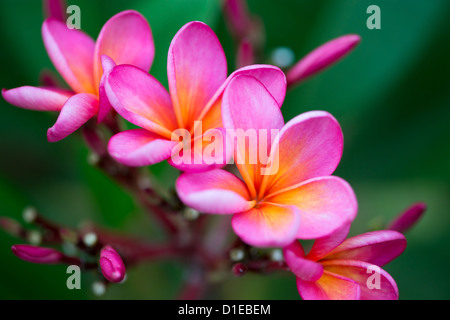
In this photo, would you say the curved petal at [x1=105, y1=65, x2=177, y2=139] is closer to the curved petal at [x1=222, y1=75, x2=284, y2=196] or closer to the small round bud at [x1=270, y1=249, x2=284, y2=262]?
the curved petal at [x1=222, y1=75, x2=284, y2=196]

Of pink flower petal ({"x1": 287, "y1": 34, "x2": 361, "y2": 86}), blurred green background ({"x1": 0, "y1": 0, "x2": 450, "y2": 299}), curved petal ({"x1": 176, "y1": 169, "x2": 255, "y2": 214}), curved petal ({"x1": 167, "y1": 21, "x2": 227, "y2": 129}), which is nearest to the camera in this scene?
curved petal ({"x1": 176, "y1": 169, "x2": 255, "y2": 214})

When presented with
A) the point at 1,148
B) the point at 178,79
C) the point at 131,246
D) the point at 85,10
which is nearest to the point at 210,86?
the point at 178,79

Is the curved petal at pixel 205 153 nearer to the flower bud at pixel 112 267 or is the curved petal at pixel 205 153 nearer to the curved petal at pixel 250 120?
the curved petal at pixel 250 120

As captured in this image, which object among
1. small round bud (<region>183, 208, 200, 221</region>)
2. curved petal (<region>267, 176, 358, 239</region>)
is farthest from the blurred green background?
curved petal (<region>267, 176, 358, 239</region>)

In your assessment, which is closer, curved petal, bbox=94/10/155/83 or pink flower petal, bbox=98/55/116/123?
pink flower petal, bbox=98/55/116/123

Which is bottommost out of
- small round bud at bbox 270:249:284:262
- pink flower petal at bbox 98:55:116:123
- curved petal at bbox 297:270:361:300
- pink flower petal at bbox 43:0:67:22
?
curved petal at bbox 297:270:361:300

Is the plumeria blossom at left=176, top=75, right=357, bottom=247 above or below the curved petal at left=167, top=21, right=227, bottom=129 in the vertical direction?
below

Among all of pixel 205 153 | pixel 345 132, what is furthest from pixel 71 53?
pixel 345 132

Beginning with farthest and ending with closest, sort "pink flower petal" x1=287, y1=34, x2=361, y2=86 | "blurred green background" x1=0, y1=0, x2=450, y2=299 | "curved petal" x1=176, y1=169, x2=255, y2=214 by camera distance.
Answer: "blurred green background" x1=0, y1=0, x2=450, y2=299
"pink flower petal" x1=287, y1=34, x2=361, y2=86
"curved petal" x1=176, y1=169, x2=255, y2=214
